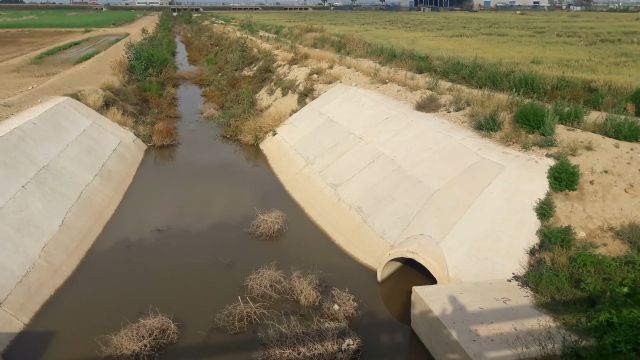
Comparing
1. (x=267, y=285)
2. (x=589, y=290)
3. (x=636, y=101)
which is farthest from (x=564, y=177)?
(x=267, y=285)

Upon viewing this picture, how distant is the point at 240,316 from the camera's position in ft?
34.6

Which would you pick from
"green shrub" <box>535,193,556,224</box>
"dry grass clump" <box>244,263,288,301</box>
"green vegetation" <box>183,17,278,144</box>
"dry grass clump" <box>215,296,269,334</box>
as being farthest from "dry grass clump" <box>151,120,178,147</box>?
"green shrub" <box>535,193,556,224</box>

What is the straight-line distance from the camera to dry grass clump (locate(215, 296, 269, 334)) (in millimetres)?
10477

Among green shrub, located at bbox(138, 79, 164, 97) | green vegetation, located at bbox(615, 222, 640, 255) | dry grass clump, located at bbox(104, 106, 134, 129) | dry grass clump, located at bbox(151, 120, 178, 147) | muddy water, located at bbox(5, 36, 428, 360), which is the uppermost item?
green shrub, located at bbox(138, 79, 164, 97)

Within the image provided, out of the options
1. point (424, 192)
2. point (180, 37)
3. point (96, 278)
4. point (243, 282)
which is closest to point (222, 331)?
point (243, 282)

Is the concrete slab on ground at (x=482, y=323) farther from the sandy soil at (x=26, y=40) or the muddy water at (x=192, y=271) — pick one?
the sandy soil at (x=26, y=40)

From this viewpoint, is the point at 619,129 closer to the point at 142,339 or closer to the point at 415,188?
the point at 415,188

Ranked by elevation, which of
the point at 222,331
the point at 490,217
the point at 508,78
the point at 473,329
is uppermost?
the point at 508,78

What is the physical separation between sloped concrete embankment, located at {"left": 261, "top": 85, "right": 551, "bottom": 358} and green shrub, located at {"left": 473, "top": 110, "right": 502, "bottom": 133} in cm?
48

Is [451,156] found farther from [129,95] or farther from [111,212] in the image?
[129,95]

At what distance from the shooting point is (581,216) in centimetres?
1077

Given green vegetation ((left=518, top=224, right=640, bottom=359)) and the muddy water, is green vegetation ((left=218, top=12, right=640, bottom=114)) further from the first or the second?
the muddy water

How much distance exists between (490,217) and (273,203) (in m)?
8.47

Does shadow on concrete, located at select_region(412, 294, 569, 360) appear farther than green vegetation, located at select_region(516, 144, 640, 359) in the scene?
Yes
